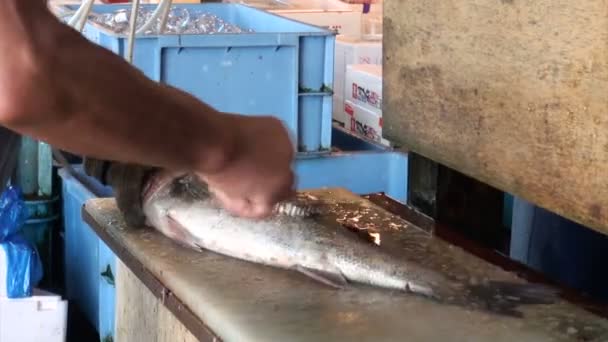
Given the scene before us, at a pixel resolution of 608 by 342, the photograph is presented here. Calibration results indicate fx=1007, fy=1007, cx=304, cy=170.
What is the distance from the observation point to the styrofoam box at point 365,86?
3.64m

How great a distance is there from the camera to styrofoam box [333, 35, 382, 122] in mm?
4070

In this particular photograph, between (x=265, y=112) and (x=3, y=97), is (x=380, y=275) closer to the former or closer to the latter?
(x=3, y=97)

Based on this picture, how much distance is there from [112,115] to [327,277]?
692 mm

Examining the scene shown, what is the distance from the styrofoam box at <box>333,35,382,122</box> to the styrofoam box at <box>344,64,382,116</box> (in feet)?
0.41

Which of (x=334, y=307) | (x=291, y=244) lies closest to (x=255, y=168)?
(x=334, y=307)

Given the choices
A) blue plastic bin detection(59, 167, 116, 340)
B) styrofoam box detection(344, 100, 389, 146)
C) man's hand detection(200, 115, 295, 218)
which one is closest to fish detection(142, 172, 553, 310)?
man's hand detection(200, 115, 295, 218)

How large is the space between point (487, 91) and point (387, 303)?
39 centimetres

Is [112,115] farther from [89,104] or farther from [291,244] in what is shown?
[291,244]

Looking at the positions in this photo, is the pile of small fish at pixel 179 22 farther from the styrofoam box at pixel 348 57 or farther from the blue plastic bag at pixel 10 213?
the blue plastic bag at pixel 10 213

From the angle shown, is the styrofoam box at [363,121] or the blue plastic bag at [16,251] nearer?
the blue plastic bag at [16,251]

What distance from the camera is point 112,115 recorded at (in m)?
0.92

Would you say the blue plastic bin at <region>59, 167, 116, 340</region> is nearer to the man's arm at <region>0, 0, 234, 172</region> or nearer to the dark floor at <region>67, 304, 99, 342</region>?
the dark floor at <region>67, 304, 99, 342</region>

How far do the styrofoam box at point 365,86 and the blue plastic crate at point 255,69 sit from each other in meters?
0.39

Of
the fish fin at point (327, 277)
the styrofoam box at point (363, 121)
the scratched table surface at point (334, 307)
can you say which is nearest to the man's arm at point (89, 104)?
the scratched table surface at point (334, 307)
